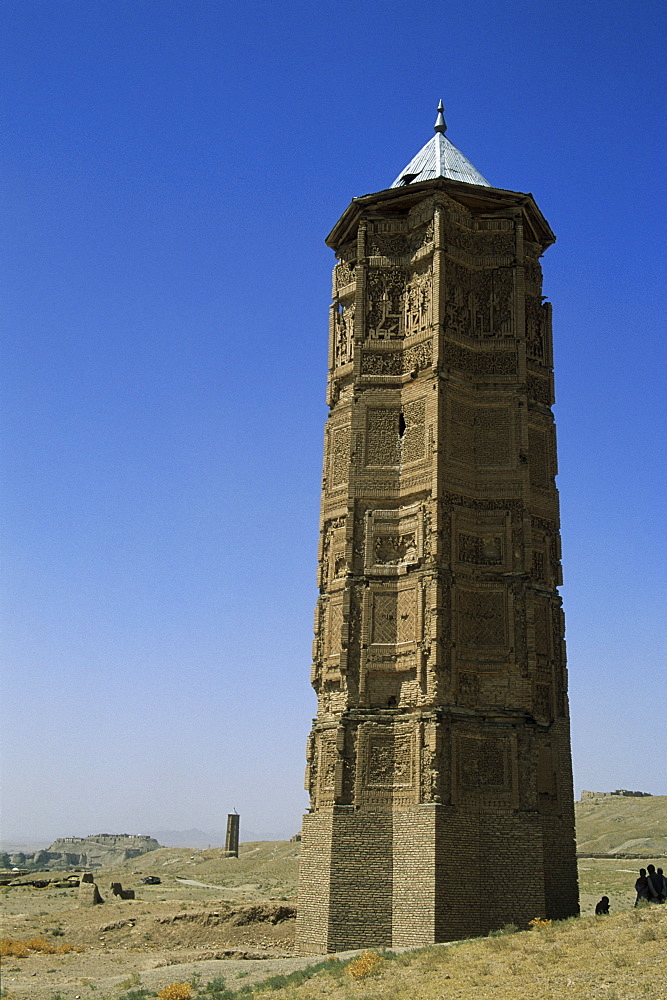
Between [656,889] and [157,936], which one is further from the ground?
[656,889]

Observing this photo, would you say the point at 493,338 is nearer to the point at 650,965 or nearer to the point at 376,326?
the point at 376,326

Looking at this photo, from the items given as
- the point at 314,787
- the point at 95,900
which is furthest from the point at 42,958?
the point at 95,900

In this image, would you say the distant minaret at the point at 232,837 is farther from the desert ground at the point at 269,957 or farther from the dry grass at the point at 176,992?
the dry grass at the point at 176,992

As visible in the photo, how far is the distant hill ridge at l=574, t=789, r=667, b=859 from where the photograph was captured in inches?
2032

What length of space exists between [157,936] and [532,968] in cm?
1339

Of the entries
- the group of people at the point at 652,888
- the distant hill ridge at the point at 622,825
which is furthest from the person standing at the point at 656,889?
the distant hill ridge at the point at 622,825

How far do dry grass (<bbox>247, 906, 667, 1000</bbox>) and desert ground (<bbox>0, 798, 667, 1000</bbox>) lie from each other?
0.02 meters

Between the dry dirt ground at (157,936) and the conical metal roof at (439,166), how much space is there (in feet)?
64.6

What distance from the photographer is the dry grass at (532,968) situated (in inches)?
526

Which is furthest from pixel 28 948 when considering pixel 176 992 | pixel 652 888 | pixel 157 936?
pixel 652 888

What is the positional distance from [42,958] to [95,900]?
32.9 ft

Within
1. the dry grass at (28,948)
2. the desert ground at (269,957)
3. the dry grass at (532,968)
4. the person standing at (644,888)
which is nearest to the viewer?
the dry grass at (532,968)

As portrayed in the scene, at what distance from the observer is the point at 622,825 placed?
197 ft

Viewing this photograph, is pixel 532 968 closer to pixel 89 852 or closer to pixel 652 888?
pixel 652 888
